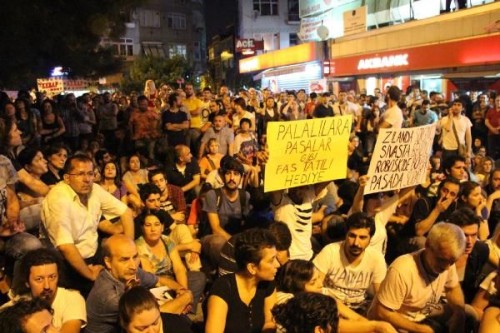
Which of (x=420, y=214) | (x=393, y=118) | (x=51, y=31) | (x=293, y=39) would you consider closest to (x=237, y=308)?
(x=420, y=214)

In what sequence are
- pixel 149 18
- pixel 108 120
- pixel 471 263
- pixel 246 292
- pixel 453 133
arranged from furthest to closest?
1. pixel 149 18
2. pixel 108 120
3. pixel 453 133
4. pixel 471 263
5. pixel 246 292

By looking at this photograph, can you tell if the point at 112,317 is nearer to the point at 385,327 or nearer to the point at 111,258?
the point at 111,258

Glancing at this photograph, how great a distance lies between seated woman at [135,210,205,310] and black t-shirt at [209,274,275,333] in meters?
1.36

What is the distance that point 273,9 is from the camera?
45.0 metres

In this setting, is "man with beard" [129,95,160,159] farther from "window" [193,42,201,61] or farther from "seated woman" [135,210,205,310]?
"window" [193,42,201,61]

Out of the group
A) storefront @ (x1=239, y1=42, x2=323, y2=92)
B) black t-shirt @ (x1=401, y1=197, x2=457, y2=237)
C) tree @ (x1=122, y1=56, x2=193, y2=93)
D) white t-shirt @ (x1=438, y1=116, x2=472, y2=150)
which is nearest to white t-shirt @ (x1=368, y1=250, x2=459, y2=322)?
black t-shirt @ (x1=401, y1=197, x2=457, y2=237)

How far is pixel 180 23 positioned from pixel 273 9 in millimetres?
18275

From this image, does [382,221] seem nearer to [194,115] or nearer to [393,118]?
[393,118]

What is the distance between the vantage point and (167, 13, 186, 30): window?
2329 inches

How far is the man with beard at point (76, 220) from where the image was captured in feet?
14.3

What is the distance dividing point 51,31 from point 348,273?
10.5 metres

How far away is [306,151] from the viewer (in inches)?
223

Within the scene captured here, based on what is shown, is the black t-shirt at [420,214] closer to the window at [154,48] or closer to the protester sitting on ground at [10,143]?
the protester sitting on ground at [10,143]

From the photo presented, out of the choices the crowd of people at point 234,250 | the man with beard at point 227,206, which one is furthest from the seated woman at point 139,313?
the man with beard at point 227,206
